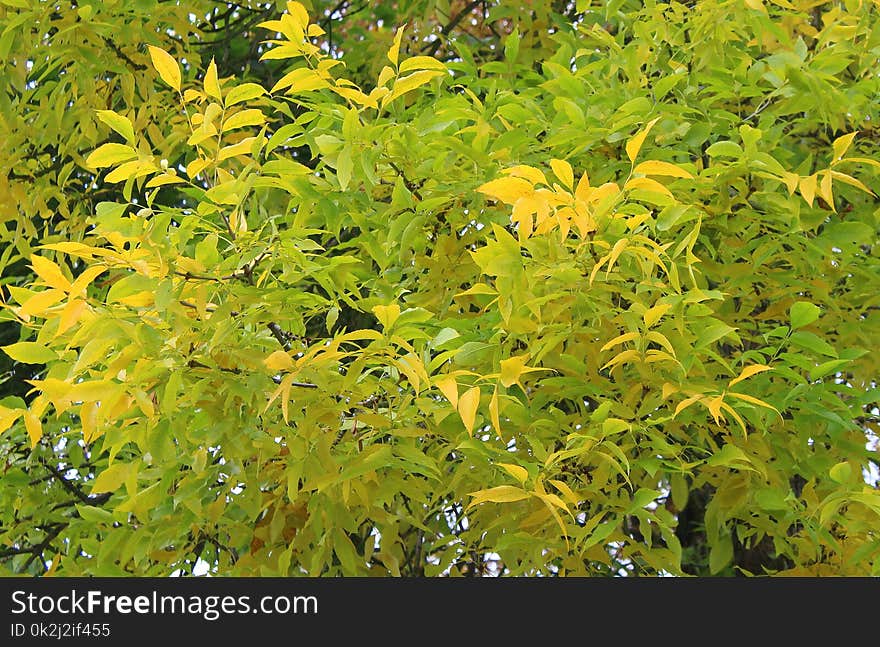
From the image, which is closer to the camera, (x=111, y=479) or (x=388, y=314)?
(x=388, y=314)

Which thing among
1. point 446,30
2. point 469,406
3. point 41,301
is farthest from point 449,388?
point 446,30

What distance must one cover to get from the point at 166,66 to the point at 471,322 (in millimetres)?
661

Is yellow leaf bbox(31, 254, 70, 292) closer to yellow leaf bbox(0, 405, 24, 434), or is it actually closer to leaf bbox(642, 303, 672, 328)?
yellow leaf bbox(0, 405, 24, 434)

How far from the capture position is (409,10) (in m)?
3.18

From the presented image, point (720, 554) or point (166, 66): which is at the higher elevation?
point (166, 66)

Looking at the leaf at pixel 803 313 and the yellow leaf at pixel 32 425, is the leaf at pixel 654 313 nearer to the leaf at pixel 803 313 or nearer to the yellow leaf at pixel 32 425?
the leaf at pixel 803 313

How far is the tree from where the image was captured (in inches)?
62.7

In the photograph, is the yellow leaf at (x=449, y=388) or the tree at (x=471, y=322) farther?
the tree at (x=471, y=322)

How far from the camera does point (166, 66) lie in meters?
1.70

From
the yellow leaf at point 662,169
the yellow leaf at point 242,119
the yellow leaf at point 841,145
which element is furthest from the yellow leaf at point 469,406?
the yellow leaf at point 841,145

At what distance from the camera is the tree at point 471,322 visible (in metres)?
1.59

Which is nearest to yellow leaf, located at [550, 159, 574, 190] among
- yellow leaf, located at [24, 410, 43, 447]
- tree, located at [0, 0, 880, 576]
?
tree, located at [0, 0, 880, 576]

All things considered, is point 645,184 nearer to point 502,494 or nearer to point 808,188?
point 808,188
